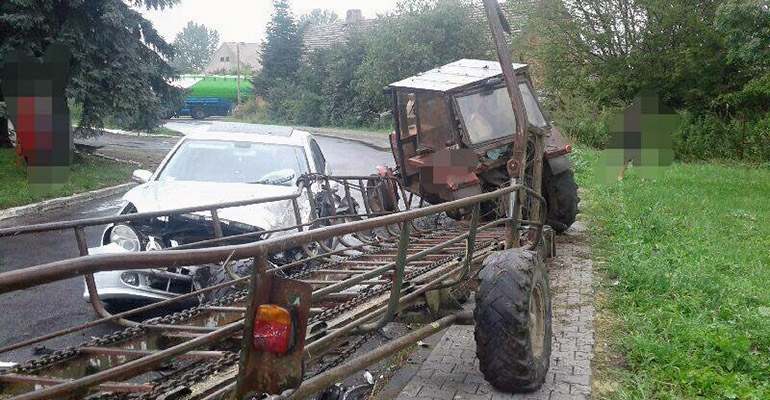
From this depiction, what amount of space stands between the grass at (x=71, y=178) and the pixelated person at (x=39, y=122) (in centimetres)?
26

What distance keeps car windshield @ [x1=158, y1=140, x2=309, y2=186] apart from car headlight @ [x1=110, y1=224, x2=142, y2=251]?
143 cm

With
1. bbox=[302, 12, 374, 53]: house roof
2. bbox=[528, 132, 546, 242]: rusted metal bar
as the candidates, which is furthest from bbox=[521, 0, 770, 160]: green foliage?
bbox=[302, 12, 374, 53]: house roof

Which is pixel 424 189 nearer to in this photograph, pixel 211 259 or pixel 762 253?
pixel 762 253

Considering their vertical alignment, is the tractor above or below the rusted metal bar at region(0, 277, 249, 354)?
above

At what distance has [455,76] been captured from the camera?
27.2ft

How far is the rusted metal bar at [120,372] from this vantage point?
206 centimetres

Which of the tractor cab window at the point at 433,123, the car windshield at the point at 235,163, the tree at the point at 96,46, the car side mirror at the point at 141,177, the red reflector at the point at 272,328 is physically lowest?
the red reflector at the point at 272,328

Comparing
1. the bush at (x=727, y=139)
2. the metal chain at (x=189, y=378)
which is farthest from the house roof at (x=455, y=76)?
the bush at (x=727, y=139)

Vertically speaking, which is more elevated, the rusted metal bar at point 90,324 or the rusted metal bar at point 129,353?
the rusted metal bar at point 90,324

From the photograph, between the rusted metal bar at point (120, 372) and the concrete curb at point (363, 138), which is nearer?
the rusted metal bar at point (120, 372)

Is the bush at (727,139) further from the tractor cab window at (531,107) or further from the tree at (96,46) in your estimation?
the tree at (96,46)

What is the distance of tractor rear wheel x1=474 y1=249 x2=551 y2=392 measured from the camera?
3.99m

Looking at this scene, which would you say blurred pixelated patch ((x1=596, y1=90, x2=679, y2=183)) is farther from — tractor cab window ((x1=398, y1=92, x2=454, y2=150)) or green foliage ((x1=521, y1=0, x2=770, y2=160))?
green foliage ((x1=521, y1=0, x2=770, y2=160))

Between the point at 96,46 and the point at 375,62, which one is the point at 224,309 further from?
the point at 375,62
